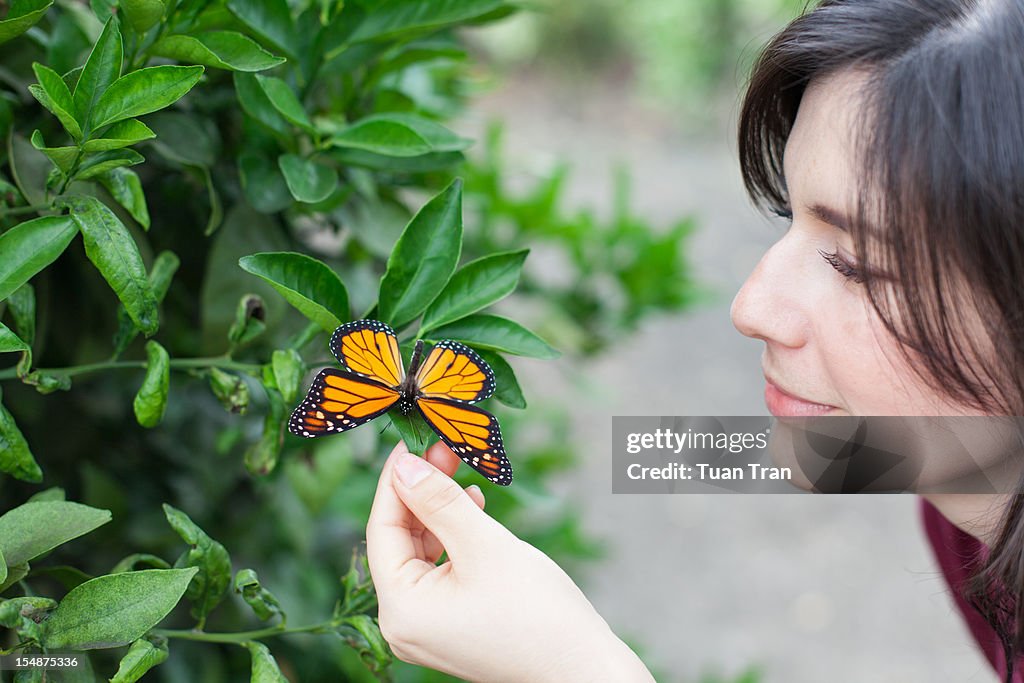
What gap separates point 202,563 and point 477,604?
207 millimetres

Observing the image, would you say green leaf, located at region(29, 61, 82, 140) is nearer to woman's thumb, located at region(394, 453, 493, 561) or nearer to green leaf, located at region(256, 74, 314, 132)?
green leaf, located at region(256, 74, 314, 132)

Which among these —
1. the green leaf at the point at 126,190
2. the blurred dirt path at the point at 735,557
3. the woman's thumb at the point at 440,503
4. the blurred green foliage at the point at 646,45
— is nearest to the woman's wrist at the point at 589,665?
the woman's thumb at the point at 440,503

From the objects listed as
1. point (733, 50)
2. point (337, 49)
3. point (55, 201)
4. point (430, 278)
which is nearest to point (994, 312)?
point (430, 278)

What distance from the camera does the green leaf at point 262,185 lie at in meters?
0.82

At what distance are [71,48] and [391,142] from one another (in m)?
0.29

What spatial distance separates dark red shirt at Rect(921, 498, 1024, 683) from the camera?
1.12m

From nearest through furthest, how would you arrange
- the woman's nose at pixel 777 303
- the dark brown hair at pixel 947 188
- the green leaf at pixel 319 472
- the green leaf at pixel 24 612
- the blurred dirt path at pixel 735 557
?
1. the green leaf at pixel 24 612
2. the dark brown hair at pixel 947 188
3. the woman's nose at pixel 777 303
4. the green leaf at pixel 319 472
5. the blurred dirt path at pixel 735 557

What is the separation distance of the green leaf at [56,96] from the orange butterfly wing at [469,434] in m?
0.31

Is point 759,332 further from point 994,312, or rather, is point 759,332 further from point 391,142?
point 391,142

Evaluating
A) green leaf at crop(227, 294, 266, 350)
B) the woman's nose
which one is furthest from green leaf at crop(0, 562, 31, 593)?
the woman's nose

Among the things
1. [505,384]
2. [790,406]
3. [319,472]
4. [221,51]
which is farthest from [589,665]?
[221,51]

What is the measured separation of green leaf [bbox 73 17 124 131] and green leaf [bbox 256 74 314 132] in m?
0.11

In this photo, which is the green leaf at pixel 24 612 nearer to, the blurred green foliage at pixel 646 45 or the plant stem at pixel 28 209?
the plant stem at pixel 28 209

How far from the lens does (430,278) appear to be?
74 centimetres
